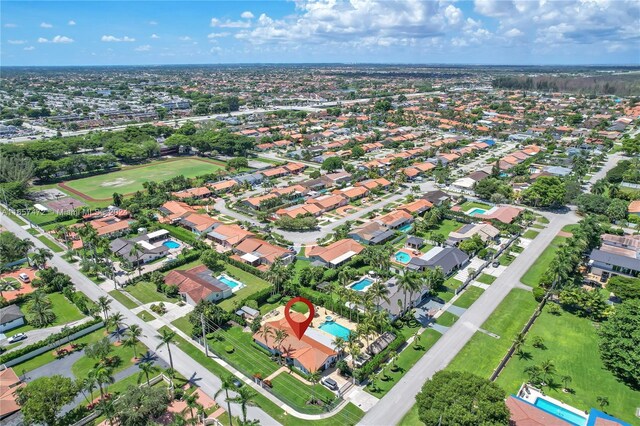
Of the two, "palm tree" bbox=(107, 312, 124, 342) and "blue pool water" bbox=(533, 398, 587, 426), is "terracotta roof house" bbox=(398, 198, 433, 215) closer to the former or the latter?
"blue pool water" bbox=(533, 398, 587, 426)

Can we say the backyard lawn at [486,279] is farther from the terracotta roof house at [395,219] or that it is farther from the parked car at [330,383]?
the parked car at [330,383]

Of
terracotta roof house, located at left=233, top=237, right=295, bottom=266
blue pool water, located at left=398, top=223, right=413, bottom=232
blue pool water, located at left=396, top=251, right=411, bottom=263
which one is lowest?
blue pool water, located at left=396, top=251, right=411, bottom=263

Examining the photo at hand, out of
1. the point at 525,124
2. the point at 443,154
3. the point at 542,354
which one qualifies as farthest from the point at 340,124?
the point at 542,354

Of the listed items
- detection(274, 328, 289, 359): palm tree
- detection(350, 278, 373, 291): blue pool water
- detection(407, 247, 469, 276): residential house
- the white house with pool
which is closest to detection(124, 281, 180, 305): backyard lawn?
the white house with pool

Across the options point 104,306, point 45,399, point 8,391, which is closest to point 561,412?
point 45,399

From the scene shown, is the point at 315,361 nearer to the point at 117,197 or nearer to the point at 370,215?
the point at 370,215

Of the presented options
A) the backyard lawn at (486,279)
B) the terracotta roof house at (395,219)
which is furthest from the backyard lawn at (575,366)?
the terracotta roof house at (395,219)
